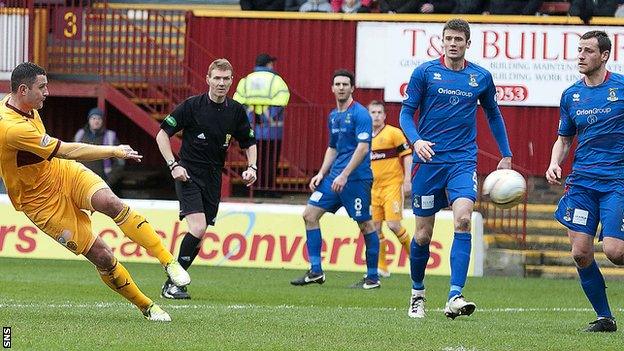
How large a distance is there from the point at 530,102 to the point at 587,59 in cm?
1214

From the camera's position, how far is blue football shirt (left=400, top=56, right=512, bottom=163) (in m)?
11.8

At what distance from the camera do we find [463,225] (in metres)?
11.6

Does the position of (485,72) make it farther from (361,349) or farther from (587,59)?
(361,349)

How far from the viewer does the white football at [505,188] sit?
11562 mm

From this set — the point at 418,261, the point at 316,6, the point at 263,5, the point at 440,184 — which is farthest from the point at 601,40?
the point at 263,5

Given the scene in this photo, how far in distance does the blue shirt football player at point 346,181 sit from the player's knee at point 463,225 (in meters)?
4.42

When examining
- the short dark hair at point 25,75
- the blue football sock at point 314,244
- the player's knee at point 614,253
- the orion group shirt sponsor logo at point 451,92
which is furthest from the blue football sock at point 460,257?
the blue football sock at point 314,244

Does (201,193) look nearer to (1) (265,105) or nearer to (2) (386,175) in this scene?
(2) (386,175)

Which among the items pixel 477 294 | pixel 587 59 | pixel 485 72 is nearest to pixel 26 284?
pixel 477 294

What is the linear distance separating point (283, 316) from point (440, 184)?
170 cm

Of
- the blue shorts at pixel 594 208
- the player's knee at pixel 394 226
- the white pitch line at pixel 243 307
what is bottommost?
the white pitch line at pixel 243 307

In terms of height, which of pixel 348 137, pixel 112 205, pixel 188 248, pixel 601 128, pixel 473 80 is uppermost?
pixel 473 80

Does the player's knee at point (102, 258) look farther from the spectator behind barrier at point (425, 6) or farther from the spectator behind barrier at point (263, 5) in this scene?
the spectator behind barrier at point (263, 5)

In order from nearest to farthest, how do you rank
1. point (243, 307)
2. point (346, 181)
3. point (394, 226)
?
point (243, 307)
point (346, 181)
point (394, 226)
